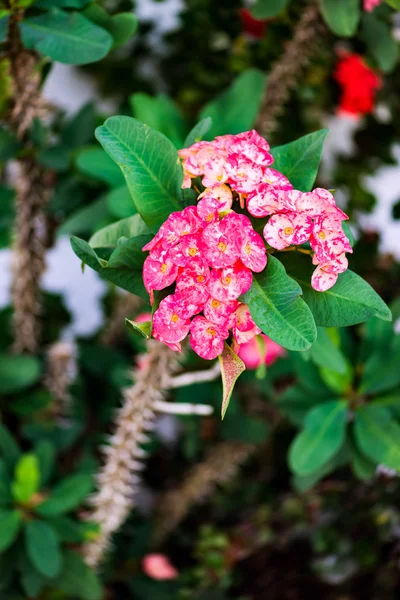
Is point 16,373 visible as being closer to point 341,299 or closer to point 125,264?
point 125,264

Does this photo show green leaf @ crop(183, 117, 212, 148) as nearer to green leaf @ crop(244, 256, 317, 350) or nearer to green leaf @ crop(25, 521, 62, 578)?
green leaf @ crop(244, 256, 317, 350)

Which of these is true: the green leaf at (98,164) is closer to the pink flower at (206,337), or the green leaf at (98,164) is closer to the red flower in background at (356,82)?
the pink flower at (206,337)

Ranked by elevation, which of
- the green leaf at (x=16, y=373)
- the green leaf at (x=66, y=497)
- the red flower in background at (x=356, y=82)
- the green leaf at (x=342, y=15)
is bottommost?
Result: the green leaf at (x=66, y=497)

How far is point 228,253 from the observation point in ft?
1.95

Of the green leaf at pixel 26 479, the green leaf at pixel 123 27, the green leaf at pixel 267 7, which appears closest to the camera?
the green leaf at pixel 123 27

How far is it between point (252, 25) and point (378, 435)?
126cm

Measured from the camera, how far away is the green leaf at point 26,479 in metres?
1.25

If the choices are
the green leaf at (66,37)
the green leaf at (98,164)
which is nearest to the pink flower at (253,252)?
the green leaf at (66,37)

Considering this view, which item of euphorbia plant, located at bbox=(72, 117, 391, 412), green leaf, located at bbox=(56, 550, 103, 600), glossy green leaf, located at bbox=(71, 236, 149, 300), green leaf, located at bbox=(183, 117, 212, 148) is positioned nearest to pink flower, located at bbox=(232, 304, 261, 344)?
euphorbia plant, located at bbox=(72, 117, 391, 412)

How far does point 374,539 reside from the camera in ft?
5.04

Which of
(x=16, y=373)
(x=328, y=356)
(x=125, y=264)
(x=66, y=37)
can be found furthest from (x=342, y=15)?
(x=16, y=373)

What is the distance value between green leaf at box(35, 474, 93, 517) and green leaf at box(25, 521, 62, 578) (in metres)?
0.03

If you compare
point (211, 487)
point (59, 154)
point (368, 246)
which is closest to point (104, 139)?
point (59, 154)

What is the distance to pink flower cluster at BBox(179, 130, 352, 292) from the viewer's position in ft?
2.02
